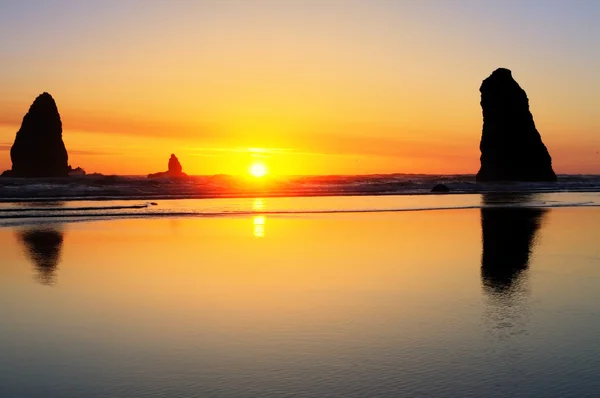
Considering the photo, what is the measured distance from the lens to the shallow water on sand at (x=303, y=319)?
24.4 ft

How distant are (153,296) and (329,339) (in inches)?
204

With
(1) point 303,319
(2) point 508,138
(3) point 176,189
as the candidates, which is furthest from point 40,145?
(1) point 303,319

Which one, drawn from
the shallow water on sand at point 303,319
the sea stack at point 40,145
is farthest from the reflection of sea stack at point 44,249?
the sea stack at point 40,145

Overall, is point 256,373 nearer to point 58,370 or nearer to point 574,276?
point 58,370

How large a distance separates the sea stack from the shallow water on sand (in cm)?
12874

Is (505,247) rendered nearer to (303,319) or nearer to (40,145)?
(303,319)

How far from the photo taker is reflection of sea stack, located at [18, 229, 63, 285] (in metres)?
16.6

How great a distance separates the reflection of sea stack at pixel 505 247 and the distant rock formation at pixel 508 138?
94526mm

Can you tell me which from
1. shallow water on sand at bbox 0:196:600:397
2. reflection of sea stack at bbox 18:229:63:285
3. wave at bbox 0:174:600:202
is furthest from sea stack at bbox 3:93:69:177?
shallow water on sand at bbox 0:196:600:397

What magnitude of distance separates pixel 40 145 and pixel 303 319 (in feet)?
479

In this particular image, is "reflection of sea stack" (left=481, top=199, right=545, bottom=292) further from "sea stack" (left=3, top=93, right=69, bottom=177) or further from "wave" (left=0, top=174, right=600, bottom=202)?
"sea stack" (left=3, top=93, right=69, bottom=177)

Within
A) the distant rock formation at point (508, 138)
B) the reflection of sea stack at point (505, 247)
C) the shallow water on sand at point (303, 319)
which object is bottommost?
the reflection of sea stack at point (505, 247)

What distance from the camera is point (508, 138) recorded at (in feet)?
416

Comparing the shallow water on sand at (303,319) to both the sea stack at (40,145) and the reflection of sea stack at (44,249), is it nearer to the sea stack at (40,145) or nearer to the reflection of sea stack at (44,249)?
the reflection of sea stack at (44,249)
